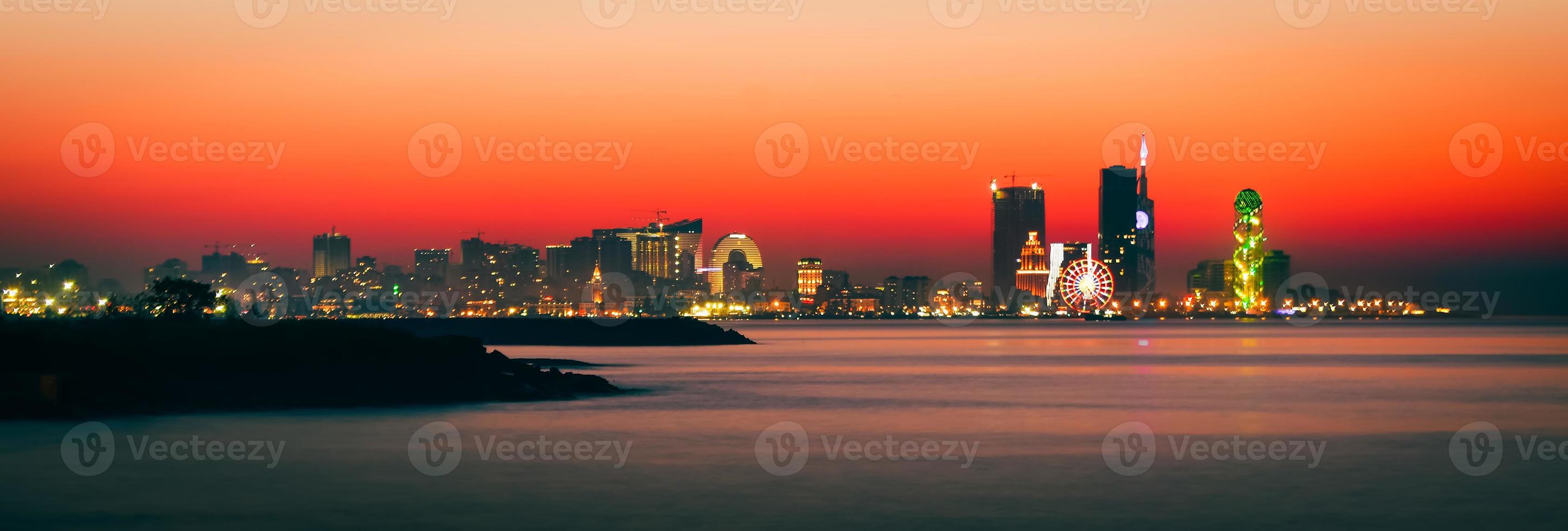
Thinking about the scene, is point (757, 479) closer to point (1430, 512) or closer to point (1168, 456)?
point (1168, 456)

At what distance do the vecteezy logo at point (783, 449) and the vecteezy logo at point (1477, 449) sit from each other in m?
14.9

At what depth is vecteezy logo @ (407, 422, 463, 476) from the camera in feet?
102

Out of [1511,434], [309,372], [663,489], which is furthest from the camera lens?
[309,372]

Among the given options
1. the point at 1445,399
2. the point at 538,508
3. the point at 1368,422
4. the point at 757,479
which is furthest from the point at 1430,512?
the point at 1445,399

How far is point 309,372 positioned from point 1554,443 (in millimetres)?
37450

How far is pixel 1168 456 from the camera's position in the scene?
3406 centimetres

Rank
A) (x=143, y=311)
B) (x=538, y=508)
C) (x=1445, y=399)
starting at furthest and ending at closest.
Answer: (x=143, y=311) → (x=1445, y=399) → (x=538, y=508)

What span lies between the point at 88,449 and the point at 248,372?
14.4 meters

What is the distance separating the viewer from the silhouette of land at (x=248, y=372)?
4175 centimetres
